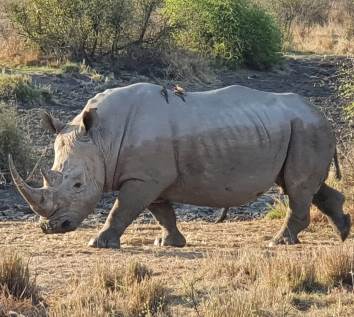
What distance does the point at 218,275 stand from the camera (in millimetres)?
7098

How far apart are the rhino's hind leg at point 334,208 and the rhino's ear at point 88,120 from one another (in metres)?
2.84

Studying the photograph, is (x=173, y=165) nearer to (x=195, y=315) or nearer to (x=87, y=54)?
(x=195, y=315)

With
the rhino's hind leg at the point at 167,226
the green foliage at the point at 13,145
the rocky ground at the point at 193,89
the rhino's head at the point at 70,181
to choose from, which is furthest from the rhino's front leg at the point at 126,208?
the green foliage at the point at 13,145

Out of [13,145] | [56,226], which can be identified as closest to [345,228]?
[56,226]

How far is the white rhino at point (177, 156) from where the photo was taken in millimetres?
8766

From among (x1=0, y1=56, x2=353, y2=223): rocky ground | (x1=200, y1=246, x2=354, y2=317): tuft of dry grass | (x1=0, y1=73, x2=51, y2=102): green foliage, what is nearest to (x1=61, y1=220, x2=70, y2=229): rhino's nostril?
(x1=200, y1=246, x2=354, y2=317): tuft of dry grass

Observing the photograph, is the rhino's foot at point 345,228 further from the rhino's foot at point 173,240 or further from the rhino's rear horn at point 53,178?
the rhino's rear horn at point 53,178

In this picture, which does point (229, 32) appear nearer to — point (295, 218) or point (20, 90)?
point (20, 90)

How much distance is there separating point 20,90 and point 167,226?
9682mm

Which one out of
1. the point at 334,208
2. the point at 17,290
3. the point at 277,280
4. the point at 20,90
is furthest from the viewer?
the point at 20,90

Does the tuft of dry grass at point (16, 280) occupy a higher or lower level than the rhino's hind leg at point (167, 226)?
higher

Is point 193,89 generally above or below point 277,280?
below

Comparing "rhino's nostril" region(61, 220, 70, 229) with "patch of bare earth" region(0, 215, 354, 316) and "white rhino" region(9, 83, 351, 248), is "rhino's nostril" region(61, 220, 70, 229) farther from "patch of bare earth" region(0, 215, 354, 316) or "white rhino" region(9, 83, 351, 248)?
"patch of bare earth" region(0, 215, 354, 316)

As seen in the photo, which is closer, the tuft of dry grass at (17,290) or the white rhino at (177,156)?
the tuft of dry grass at (17,290)
